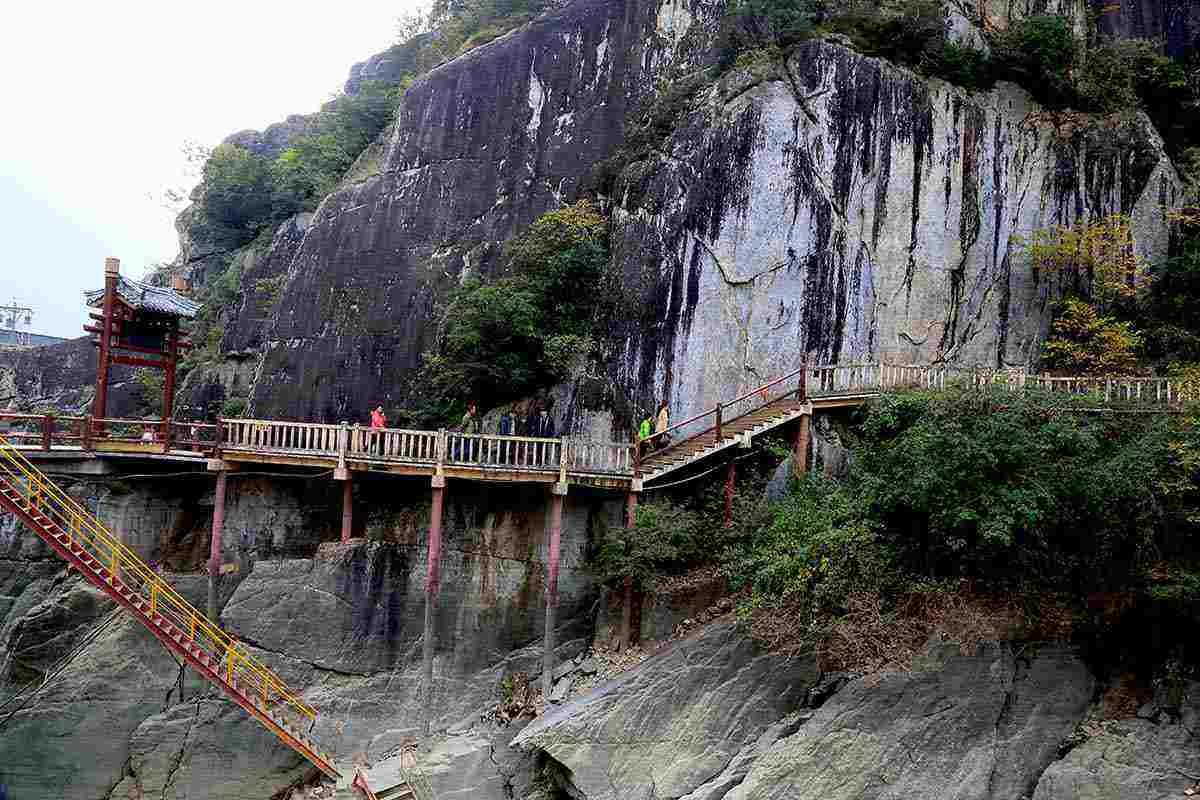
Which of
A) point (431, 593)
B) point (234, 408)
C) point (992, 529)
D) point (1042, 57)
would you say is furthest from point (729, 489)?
point (234, 408)

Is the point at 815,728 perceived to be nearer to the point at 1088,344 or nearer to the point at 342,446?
the point at 342,446

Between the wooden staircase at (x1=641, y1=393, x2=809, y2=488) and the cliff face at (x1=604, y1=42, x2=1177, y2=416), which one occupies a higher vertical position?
the cliff face at (x1=604, y1=42, x2=1177, y2=416)

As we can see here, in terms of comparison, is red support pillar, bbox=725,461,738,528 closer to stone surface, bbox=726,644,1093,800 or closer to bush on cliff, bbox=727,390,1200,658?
bush on cliff, bbox=727,390,1200,658

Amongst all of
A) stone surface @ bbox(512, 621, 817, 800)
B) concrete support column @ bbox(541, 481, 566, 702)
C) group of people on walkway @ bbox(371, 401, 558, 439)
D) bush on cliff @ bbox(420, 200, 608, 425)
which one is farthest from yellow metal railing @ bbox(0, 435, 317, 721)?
bush on cliff @ bbox(420, 200, 608, 425)

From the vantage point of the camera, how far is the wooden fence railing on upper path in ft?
60.0

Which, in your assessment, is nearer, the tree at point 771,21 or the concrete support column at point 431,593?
the concrete support column at point 431,593

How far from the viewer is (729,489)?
19875 millimetres

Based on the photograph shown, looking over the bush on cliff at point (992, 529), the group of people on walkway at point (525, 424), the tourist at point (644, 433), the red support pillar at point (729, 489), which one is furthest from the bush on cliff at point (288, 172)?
the bush on cliff at point (992, 529)

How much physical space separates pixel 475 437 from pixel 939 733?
32.8ft

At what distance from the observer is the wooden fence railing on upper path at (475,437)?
60.0 ft

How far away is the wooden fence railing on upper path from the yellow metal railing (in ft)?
4.02

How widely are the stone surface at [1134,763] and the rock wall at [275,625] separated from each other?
31.3ft

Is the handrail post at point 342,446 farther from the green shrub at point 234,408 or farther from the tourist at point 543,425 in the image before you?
the green shrub at point 234,408

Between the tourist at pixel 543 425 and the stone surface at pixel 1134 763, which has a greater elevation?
the tourist at pixel 543 425
